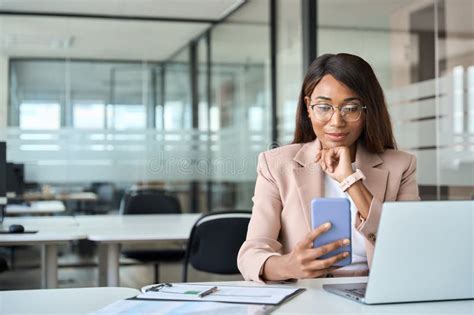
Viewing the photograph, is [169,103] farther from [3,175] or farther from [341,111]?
[341,111]

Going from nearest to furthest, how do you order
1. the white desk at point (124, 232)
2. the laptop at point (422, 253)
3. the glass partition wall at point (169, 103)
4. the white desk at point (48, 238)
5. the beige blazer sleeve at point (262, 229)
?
1. the laptop at point (422, 253)
2. the beige blazer sleeve at point (262, 229)
3. the white desk at point (48, 238)
4. the white desk at point (124, 232)
5. the glass partition wall at point (169, 103)

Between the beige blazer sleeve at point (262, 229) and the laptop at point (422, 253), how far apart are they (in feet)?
1.37

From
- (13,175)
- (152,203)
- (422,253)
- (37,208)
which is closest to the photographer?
(422,253)

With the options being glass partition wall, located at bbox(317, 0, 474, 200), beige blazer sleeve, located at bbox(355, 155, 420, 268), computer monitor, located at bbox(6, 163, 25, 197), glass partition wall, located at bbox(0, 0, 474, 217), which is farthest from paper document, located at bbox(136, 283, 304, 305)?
glass partition wall, located at bbox(0, 0, 474, 217)

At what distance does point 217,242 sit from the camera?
3812 mm

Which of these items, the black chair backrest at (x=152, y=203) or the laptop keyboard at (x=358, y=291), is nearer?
the laptop keyboard at (x=358, y=291)

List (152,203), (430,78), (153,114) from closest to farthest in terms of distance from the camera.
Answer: (430,78) → (152,203) → (153,114)

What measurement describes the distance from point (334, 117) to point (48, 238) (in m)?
1.90

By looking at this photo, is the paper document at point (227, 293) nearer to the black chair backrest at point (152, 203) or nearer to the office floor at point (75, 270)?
the black chair backrest at point (152, 203)

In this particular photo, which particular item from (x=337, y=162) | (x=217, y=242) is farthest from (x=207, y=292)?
(x=217, y=242)

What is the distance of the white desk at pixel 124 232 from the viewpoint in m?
3.59

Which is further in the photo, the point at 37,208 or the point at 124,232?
the point at 37,208

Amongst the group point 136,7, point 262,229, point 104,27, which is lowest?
point 262,229

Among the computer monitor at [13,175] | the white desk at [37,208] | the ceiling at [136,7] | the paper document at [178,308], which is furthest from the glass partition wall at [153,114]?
the paper document at [178,308]
